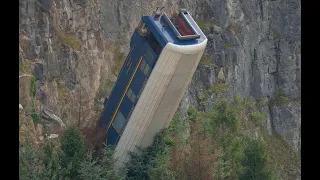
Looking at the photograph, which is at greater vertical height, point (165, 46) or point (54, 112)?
point (165, 46)

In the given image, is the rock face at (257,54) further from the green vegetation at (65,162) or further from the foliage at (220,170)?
the green vegetation at (65,162)

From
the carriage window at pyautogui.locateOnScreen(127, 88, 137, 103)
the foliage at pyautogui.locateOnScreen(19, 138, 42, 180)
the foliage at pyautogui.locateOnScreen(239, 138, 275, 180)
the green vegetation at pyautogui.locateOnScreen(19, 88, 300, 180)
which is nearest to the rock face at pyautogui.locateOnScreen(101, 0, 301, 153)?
the green vegetation at pyautogui.locateOnScreen(19, 88, 300, 180)

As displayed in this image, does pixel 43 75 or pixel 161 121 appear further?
pixel 43 75

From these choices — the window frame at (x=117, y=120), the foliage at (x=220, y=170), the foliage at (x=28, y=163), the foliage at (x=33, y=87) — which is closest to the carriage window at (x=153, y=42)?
the window frame at (x=117, y=120)

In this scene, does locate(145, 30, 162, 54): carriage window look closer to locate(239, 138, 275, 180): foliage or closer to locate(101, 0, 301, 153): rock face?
locate(239, 138, 275, 180): foliage
